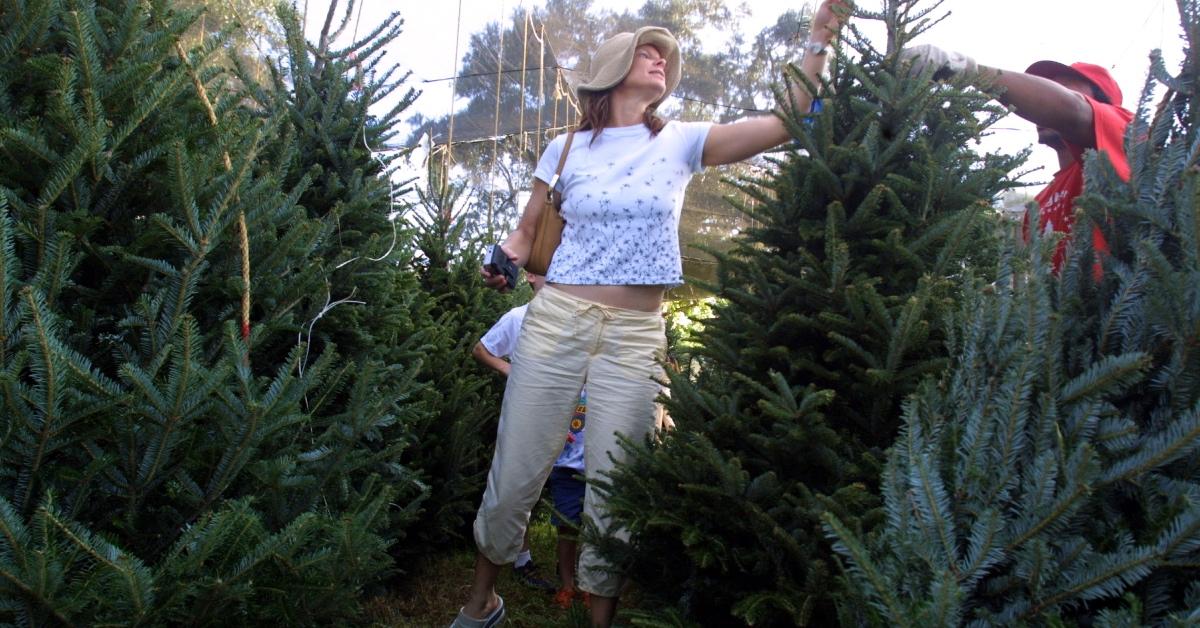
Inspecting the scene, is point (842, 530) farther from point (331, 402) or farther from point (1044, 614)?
point (331, 402)

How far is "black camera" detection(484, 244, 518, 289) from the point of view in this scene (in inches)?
116

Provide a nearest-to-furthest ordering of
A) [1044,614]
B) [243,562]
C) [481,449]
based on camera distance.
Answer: [1044,614] → [243,562] → [481,449]

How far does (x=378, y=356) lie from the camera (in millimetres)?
3031

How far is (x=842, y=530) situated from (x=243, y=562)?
3.50ft

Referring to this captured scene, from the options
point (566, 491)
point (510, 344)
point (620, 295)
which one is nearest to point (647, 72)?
point (620, 295)

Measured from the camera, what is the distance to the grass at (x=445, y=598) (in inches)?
140

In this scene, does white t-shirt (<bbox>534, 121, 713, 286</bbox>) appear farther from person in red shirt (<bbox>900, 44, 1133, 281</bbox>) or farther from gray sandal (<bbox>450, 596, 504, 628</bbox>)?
gray sandal (<bbox>450, 596, 504, 628</bbox>)

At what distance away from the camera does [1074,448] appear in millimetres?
1187

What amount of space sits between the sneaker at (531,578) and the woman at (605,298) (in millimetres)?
1188

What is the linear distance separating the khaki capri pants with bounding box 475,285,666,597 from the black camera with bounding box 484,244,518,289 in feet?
0.51

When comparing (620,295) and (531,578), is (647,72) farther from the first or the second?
(531,578)

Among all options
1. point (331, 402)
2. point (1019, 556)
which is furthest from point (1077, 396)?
point (331, 402)

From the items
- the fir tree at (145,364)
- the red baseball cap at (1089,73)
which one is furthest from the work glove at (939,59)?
the fir tree at (145,364)

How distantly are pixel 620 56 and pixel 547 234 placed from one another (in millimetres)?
717
